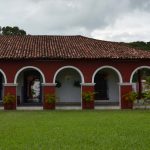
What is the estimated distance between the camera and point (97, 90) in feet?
95.1

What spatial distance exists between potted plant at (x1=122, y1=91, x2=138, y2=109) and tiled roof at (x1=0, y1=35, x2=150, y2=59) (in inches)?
85.5

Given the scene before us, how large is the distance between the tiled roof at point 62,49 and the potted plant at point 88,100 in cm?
215

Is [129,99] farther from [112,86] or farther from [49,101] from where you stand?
[49,101]

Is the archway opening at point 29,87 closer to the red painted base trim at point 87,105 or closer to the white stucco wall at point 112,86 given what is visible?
the red painted base trim at point 87,105

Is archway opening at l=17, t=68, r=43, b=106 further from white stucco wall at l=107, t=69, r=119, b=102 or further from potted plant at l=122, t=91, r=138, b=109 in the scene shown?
potted plant at l=122, t=91, r=138, b=109

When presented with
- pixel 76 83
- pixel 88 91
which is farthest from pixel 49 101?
pixel 76 83

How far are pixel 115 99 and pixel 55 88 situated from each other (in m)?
4.11

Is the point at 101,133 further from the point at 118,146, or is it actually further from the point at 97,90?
the point at 97,90

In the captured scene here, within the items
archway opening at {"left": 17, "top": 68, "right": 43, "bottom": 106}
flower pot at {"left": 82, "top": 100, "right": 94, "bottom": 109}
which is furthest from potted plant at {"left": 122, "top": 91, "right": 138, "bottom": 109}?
archway opening at {"left": 17, "top": 68, "right": 43, "bottom": 106}

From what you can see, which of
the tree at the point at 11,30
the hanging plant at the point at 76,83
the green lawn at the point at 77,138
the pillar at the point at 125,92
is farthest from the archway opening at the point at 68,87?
the tree at the point at 11,30

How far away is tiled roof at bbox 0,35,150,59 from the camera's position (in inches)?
1022

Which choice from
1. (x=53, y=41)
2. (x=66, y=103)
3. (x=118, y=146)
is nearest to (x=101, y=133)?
(x=118, y=146)

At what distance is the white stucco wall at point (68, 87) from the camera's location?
94.3ft

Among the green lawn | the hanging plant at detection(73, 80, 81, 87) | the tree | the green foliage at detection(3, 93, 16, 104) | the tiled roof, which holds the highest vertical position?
the tree
